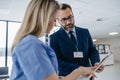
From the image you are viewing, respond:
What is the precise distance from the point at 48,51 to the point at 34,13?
22 cm

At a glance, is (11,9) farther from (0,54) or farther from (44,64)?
(44,64)

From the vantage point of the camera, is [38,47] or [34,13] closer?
[38,47]

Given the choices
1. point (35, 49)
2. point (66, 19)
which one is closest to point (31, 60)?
point (35, 49)

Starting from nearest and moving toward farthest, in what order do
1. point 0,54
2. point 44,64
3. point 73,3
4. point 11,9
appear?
point 44,64, point 73,3, point 11,9, point 0,54

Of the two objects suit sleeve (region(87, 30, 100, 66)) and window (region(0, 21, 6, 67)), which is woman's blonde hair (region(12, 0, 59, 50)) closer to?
suit sleeve (region(87, 30, 100, 66))

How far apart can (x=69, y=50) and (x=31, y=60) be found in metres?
0.99

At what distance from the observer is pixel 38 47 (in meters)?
0.76

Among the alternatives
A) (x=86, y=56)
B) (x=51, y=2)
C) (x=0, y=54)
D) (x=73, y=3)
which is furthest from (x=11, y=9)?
(x=51, y=2)

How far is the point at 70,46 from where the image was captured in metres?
1.72

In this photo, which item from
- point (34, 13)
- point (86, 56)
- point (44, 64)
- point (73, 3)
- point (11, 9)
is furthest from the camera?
point (11, 9)

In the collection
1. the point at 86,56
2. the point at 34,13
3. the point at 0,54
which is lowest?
the point at 0,54

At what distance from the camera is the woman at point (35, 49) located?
Answer: 0.74 m

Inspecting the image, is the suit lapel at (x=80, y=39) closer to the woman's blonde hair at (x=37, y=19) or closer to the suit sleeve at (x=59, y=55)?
the suit sleeve at (x=59, y=55)

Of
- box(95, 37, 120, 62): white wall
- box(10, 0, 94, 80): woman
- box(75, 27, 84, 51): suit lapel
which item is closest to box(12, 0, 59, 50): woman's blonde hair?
box(10, 0, 94, 80): woman
